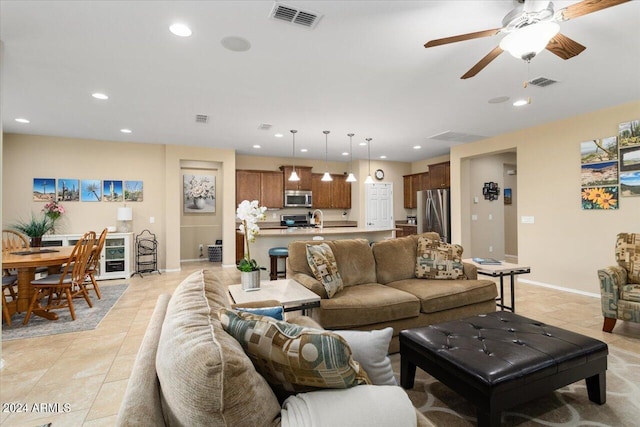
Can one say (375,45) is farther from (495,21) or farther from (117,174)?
(117,174)

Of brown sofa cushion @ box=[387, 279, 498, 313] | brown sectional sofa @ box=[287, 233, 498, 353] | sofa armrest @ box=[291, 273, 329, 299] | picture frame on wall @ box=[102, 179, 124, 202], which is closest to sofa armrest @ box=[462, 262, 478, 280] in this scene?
brown sectional sofa @ box=[287, 233, 498, 353]

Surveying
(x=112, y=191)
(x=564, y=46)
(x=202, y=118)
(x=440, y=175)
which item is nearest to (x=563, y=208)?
(x=440, y=175)

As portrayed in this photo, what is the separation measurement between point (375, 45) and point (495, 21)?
91cm

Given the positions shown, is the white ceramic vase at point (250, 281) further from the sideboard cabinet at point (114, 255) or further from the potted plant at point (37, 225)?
the sideboard cabinet at point (114, 255)

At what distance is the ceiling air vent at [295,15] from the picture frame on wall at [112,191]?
540 cm

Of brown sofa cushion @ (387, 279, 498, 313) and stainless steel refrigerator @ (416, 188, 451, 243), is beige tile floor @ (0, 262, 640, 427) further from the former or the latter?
stainless steel refrigerator @ (416, 188, 451, 243)

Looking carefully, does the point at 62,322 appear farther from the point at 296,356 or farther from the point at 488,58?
the point at 488,58

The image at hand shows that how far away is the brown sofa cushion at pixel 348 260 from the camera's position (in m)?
2.98

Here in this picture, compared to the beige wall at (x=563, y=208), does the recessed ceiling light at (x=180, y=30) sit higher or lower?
higher

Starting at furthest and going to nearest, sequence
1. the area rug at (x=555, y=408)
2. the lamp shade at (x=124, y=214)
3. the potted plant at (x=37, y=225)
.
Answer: the lamp shade at (x=124, y=214) → the potted plant at (x=37, y=225) → the area rug at (x=555, y=408)

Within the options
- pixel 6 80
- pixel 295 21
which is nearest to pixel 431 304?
pixel 295 21

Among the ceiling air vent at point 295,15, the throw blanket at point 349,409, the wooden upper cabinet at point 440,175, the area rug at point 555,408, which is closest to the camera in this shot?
the throw blanket at point 349,409

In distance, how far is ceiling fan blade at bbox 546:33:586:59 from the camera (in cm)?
203

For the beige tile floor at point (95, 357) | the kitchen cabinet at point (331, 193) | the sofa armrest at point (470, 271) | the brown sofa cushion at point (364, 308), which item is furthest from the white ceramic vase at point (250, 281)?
the kitchen cabinet at point (331, 193)
